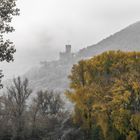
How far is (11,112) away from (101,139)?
1827 cm

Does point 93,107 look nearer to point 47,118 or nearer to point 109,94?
point 109,94

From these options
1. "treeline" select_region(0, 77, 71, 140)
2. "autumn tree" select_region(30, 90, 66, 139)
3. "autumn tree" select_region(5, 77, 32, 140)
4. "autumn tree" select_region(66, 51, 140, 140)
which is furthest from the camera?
"autumn tree" select_region(30, 90, 66, 139)

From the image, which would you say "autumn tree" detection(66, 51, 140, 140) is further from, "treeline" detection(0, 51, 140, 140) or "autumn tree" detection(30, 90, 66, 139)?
"autumn tree" detection(30, 90, 66, 139)

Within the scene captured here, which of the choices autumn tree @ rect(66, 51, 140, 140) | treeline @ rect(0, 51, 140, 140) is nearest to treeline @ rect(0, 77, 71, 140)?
treeline @ rect(0, 51, 140, 140)

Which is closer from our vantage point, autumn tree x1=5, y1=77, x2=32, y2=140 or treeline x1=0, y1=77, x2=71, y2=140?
autumn tree x1=5, y1=77, x2=32, y2=140

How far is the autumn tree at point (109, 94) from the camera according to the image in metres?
42.5

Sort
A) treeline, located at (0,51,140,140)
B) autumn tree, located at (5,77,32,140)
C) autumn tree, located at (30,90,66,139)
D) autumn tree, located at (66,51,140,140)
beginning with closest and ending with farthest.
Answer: autumn tree, located at (66,51,140,140) → treeline, located at (0,51,140,140) → autumn tree, located at (5,77,32,140) → autumn tree, located at (30,90,66,139)

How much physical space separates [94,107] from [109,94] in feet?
8.14

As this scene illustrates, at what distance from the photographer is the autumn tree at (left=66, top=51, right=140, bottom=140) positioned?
4253 centimetres

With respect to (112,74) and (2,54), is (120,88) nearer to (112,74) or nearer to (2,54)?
(112,74)

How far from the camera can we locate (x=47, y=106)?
82375 mm

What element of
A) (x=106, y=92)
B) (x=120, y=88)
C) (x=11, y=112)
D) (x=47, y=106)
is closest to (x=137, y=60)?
(x=106, y=92)

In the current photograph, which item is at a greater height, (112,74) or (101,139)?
(112,74)

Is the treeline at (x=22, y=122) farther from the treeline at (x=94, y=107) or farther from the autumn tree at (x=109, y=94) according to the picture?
the autumn tree at (x=109, y=94)
